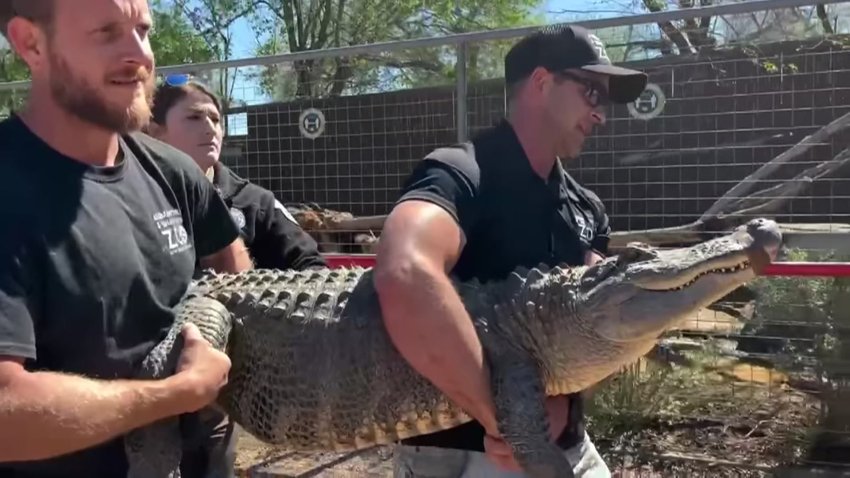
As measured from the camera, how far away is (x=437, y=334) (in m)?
2.24

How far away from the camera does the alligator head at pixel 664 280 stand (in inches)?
89.8

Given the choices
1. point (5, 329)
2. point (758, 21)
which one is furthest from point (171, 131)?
point (758, 21)

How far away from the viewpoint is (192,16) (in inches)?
833

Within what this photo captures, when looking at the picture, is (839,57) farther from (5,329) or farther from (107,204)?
(5,329)

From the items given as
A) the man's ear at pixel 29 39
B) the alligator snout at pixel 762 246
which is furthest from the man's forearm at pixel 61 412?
the alligator snout at pixel 762 246

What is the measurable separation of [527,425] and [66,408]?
1215 mm

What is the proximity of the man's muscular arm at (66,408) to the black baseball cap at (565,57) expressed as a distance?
158 cm

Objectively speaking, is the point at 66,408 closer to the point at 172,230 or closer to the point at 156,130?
the point at 172,230

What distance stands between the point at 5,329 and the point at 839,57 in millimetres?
4573

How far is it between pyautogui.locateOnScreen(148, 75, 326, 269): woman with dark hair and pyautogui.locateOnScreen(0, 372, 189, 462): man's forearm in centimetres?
160

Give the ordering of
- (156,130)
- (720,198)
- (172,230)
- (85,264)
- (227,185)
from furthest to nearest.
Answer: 1. (720,198)
2. (156,130)
3. (227,185)
4. (172,230)
5. (85,264)

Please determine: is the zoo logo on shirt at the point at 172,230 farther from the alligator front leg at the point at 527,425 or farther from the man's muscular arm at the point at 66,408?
the alligator front leg at the point at 527,425

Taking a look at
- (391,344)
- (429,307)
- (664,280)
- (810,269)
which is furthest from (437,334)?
(810,269)

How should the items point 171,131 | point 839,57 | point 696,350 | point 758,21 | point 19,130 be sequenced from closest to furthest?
point 19,130
point 171,131
point 839,57
point 696,350
point 758,21
